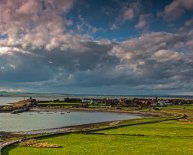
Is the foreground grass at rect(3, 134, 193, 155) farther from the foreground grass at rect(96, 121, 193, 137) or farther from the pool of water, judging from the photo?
the pool of water

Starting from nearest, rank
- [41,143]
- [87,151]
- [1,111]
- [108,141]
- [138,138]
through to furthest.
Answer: [87,151]
[41,143]
[108,141]
[138,138]
[1,111]

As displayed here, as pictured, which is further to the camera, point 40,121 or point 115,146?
point 40,121

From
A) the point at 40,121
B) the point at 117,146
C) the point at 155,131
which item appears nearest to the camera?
the point at 117,146

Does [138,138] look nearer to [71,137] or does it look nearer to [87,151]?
[71,137]

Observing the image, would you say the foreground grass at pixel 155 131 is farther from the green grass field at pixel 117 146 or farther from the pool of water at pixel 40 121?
the pool of water at pixel 40 121

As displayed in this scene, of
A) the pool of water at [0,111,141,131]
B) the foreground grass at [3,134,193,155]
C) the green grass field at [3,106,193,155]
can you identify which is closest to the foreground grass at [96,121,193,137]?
the green grass field at [3,106,193,155]

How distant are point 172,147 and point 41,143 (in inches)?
754

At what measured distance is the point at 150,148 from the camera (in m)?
52.0

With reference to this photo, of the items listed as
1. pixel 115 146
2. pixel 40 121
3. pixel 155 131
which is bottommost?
pixel 115 146

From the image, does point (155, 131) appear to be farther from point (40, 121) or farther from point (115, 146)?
point (40, 121)

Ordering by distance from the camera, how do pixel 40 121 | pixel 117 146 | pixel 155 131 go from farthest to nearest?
pixel 40 121
pixel 155 131
pixel 117 146

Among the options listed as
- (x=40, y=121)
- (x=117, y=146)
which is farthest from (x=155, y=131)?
(x=40, y=121)

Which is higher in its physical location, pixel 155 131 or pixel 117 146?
pixel 155 131

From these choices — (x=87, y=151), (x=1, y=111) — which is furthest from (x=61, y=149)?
(x=1, y=111)
